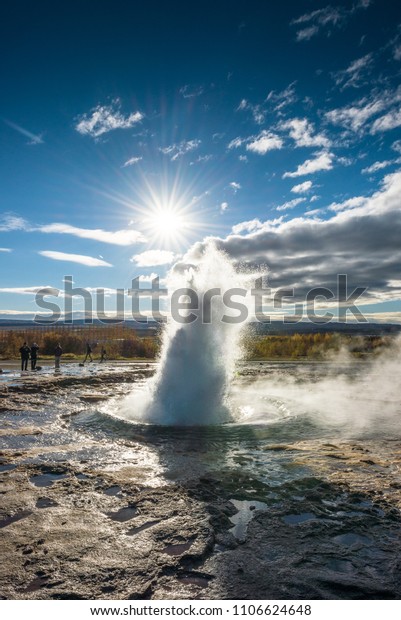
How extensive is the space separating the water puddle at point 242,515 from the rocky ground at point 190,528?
23mm

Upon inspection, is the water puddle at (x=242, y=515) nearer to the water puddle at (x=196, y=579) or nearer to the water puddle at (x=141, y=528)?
the water puddle at (x=196, y=579)

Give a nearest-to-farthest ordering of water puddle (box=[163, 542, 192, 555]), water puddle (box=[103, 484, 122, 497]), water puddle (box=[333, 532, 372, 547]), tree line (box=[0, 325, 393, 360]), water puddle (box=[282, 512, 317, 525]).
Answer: water puddle (box=[163, 542, 192, 555]), water puddle (box=[333, 532, 372, 547]), water puddle (box=[282, 512, 317, 525]), water puddle (box=[103, 484, 122, 497]), tree line (box=[0, 325, 393, 360])

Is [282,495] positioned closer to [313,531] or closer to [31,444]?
[313,531]

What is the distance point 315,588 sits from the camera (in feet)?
11.5

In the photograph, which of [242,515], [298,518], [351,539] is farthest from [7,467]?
[351,539]

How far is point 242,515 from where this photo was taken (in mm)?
5020

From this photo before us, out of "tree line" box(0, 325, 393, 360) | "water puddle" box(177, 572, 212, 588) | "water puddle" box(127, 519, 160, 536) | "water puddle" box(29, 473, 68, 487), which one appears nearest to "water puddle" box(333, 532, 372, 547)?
"water puddle" box(177, 572, 212, 588)

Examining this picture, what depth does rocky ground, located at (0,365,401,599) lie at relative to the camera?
139 inches

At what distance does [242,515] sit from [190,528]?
760 mm

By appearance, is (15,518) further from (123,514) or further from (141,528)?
(141,528)

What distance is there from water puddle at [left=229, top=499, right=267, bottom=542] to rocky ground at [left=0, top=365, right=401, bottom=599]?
0.08 feet

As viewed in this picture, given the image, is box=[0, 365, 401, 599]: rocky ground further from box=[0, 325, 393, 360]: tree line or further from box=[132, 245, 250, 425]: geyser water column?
box=[0, 325, 393, 360]: tree line

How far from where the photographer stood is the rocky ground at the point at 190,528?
3543 millimetres

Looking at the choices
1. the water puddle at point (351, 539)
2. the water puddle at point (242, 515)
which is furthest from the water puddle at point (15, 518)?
the water puddle at point (351, 539)
